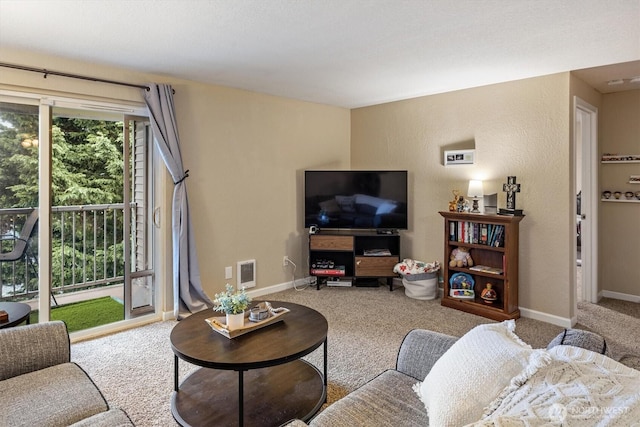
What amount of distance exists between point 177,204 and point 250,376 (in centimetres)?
186

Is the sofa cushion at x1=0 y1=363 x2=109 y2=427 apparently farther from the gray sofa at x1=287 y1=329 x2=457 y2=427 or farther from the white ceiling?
the white ceiling

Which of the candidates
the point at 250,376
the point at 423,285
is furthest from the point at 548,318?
the point at 250,376

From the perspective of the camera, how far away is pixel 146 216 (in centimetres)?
371

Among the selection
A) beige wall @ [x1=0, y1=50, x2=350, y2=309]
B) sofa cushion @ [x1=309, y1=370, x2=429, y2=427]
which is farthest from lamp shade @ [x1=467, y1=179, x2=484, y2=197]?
sofa cushion @ [x1=309, y1=370, x2=429, y2=427]

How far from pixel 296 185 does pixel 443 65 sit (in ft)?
7.28

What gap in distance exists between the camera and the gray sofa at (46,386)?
1444 millimetres

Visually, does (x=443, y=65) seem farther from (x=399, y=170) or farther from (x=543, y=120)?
(x=399, y=170)

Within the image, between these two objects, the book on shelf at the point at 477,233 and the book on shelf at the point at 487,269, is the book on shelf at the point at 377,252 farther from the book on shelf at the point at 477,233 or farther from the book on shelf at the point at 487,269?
the book on shelf at the point at 487,269

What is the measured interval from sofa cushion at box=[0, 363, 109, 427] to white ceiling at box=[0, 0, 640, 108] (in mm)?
1918

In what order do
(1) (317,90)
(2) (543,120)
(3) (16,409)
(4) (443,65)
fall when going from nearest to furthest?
(3) (16,409)
(4) (443,65)
(2) (543,120)
(1) (317,90)

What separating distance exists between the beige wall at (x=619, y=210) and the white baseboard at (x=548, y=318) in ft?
3.94

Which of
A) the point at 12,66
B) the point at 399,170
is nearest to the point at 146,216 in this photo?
the point at 12,66

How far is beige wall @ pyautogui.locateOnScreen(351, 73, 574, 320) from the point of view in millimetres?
3482

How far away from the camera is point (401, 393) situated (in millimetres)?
1607
